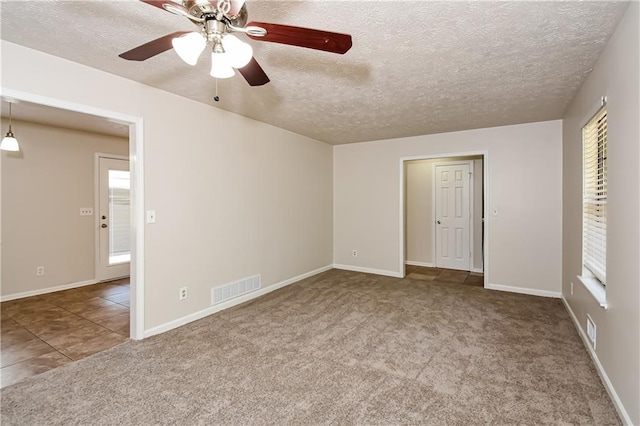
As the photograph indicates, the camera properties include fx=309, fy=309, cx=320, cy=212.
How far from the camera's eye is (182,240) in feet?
10.8

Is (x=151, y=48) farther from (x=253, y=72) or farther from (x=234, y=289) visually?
(x=234, y=289)

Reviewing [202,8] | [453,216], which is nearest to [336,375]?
[202,8]

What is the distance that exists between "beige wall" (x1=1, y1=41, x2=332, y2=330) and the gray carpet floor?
0.58 m

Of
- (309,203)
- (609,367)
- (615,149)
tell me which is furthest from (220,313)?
(615,149)

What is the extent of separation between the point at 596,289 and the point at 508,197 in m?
2.13

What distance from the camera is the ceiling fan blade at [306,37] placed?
1.36m

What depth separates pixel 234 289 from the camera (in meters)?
3.87

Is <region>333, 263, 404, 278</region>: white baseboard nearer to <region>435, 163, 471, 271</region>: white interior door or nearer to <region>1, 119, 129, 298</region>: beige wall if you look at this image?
<region>435, 163, 471, 271</region>: white interior door

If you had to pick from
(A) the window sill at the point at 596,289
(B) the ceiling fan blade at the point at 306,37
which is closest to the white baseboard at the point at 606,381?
(A) the window sill at the point at 596,289

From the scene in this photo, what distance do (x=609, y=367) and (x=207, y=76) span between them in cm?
371

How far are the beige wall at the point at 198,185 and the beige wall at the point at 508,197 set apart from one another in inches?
55.3

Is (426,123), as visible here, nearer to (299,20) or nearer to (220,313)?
(299,20)

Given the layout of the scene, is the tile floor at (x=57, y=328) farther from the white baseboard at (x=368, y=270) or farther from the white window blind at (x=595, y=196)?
the white window blind at (x=595, y=196)

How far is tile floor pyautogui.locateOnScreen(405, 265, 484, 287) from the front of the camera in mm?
5031
